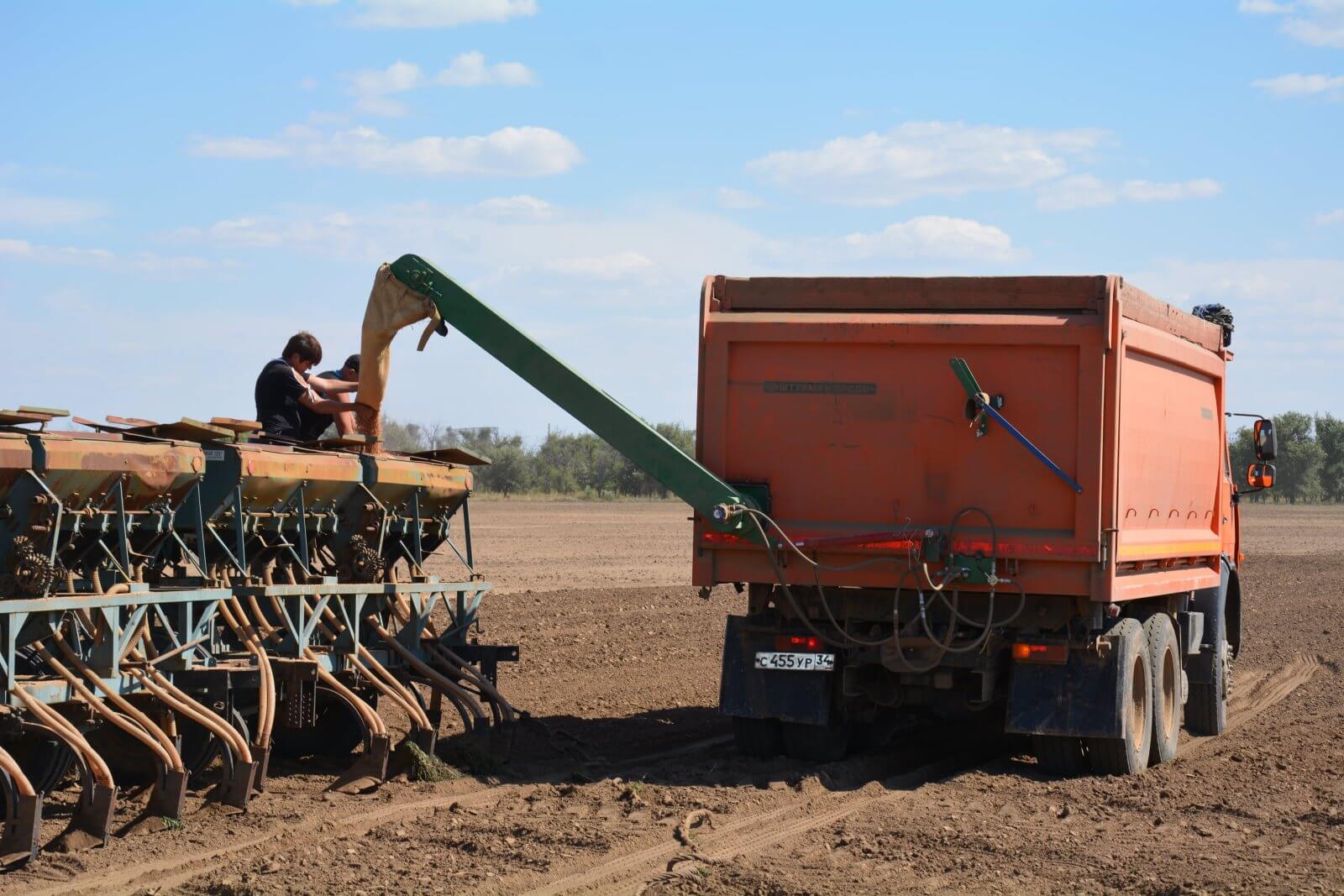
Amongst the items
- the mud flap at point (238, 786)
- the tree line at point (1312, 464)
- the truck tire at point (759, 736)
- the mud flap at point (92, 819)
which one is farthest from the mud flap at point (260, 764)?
the tree line at point (1312, 464)

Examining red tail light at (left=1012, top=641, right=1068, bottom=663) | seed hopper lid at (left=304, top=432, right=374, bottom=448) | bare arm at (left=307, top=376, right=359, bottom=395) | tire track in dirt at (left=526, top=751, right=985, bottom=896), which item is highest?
bare arm at (left=307, top=376, right=359, bottom=395)

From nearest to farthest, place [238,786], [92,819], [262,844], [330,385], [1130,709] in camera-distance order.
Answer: [92,819]
[262,844]
[238,786]
[1130,709]
[330,385]

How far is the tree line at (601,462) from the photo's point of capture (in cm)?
6888

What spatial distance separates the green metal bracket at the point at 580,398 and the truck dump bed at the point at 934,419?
39cm

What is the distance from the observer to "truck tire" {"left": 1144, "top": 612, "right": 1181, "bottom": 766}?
1039cm

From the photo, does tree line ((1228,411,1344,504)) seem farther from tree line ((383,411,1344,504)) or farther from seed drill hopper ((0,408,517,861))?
seed drill hopper ((0,408,517,861))

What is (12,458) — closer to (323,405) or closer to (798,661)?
(323,405)

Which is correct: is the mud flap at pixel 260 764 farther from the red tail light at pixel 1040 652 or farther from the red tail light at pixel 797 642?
the red tail light at pixel 1040 652

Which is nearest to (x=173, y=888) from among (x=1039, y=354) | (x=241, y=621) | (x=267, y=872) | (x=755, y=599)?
(x=267, y=872)

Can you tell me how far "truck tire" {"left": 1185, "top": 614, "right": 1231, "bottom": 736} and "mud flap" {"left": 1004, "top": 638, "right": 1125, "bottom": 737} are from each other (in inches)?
124

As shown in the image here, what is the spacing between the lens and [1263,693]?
14.6m

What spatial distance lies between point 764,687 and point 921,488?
162 cm

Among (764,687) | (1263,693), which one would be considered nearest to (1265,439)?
(1263,693)

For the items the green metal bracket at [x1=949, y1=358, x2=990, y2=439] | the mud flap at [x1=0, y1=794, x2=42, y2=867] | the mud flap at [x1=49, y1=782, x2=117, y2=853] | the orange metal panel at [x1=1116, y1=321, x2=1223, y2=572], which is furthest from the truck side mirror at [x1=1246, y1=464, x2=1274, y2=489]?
the mud flap at [x1=0, y1=794, x2=42, y2=867]
